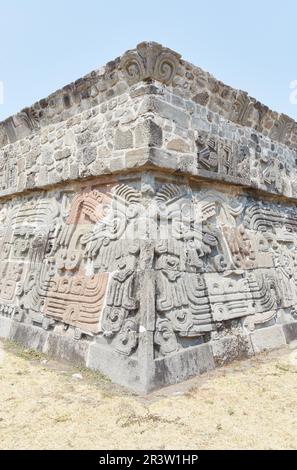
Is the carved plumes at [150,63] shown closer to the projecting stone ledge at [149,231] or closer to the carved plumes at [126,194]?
the projecting stone ledge at [149,231]

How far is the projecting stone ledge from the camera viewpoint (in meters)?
3.45

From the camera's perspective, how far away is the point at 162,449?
220 centimetres

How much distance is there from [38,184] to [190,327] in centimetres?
314

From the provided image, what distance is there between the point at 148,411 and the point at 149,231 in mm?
1630

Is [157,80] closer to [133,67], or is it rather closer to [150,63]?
[150,63]

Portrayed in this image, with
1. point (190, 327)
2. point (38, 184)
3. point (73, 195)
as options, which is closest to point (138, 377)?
point (190, 327)

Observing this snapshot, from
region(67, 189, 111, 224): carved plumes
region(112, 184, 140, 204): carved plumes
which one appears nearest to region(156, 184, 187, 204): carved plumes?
region(112, 184, 140, 204): carved plumes

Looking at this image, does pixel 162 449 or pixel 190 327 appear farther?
pixel 190 327

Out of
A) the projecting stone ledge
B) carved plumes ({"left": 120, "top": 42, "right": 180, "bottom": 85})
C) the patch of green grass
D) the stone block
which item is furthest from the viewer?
the stone block

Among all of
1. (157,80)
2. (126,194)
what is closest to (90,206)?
(126,194)

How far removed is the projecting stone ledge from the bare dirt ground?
209mm

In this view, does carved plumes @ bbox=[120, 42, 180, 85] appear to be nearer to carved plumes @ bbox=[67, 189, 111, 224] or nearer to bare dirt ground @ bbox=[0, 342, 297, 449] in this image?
carved plumes @ bbox=[67, 189, 111, 224]

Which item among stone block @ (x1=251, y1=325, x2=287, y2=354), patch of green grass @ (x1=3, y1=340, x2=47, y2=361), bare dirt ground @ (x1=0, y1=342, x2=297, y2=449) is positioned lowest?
bare dirt ground @ (x1=0, y1=342, x2=297, y2=449)
